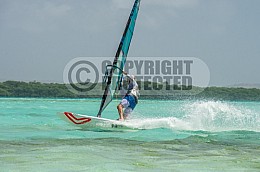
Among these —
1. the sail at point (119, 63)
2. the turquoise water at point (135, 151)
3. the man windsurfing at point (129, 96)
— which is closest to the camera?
→ the turquoise water at point (135, 151)

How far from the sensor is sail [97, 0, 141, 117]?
39.4ft

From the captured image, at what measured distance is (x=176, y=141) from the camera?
890 cm

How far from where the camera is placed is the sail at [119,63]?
39.4 ft

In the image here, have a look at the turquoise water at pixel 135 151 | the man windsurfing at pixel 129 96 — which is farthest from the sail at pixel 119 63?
the turquoise water at pixel 135 151

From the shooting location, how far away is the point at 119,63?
40.3 ft

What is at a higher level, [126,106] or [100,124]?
[126,106]

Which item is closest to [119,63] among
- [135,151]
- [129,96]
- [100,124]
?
[129,96]

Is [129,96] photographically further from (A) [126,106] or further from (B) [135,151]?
(B) [135,151]

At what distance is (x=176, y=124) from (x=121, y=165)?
6.38 metres

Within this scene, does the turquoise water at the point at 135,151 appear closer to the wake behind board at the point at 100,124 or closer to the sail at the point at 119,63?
the wake behind board at the point at 100,124

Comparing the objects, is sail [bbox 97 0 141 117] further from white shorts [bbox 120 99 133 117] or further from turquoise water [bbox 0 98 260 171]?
turquoise water [bbox 0 98 260 171]

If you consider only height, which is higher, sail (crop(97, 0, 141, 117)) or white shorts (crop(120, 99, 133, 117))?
sail (crop(97, 0, 141, 117))

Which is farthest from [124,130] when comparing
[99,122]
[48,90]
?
[48,90]

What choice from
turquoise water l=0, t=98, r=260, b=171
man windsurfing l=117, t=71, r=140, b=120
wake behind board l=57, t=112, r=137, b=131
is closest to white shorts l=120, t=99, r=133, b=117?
man windsurfing l=117, t=71, r=140, b=120
